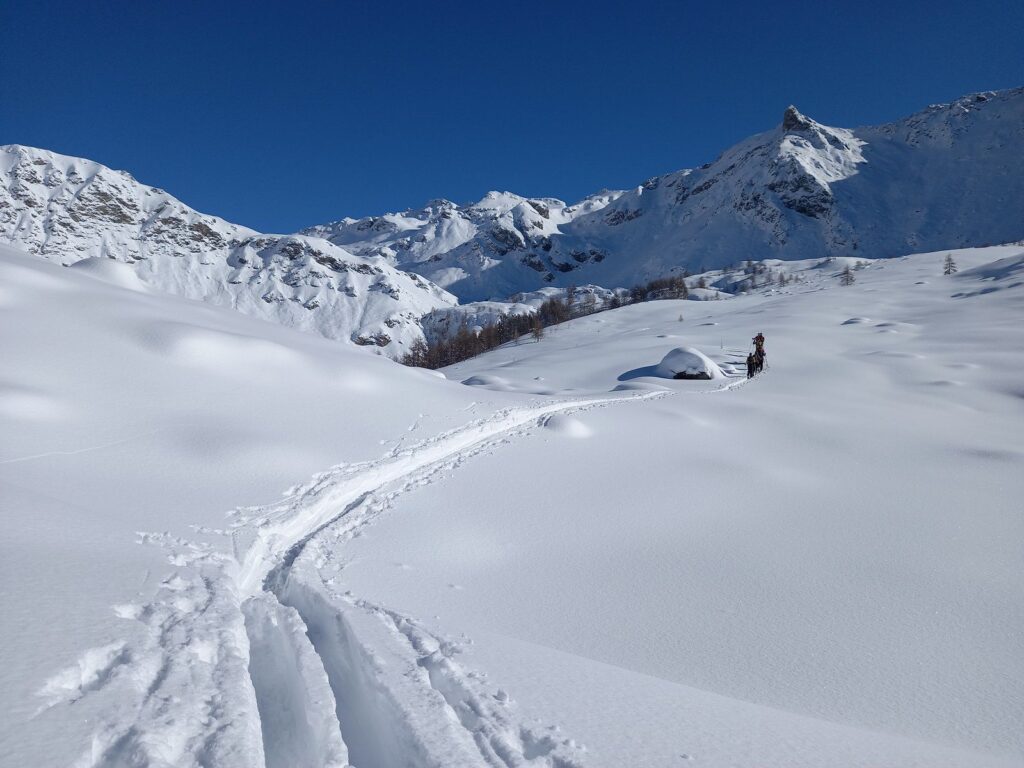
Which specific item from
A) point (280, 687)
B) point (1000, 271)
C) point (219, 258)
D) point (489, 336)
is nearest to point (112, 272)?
point (280, 687)

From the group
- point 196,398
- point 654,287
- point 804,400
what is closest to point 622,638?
point 196,398

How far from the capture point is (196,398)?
916cm

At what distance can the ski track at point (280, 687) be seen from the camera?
2.71 m

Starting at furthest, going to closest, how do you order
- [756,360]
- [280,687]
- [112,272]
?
[756,360], [112,272], [280,687]

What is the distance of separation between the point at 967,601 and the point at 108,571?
26.2ft

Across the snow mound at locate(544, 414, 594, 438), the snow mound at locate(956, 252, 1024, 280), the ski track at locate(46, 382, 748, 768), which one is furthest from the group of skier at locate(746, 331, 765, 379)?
the snow mound at locate(956, 252, 1024, 280)

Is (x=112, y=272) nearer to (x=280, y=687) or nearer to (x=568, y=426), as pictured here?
(x=568, y=426)

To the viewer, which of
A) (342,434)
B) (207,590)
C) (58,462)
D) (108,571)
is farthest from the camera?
(342,434)

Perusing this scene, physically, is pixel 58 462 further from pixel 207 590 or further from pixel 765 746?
pixel 765 746

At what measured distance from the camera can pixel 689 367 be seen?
1089 inches

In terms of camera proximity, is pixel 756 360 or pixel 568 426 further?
pixel 756 360

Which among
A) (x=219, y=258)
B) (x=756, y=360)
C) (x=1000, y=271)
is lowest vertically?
(x=756, y=360)

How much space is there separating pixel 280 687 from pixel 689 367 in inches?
1049

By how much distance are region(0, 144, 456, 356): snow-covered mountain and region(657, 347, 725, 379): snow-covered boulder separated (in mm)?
110278
